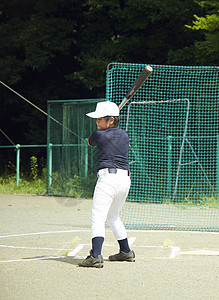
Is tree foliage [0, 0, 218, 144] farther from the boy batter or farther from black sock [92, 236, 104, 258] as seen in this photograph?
black sock [92, 236, 104, 258]

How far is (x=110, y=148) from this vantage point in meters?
7.57

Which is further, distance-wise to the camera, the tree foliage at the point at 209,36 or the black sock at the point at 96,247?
the tree foliage at the point at 209,36

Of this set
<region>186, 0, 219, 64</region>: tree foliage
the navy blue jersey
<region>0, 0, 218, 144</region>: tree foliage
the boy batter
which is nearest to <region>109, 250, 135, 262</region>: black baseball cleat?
the boy batter

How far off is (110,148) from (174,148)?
10.2m

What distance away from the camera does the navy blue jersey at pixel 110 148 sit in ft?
24.7

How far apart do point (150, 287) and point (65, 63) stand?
2173 cm

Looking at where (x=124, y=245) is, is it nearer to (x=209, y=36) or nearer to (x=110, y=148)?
(x=110, y=148)

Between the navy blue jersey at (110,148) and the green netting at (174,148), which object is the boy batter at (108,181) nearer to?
the navy blue jersey at (110,148)

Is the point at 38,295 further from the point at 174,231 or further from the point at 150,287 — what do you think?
the point at 174,231

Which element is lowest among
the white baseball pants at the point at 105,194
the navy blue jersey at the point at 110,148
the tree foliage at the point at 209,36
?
the white baseball pants at the point at 105,194

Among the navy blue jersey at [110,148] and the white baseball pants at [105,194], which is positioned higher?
the navy blue jersey at [110,148]

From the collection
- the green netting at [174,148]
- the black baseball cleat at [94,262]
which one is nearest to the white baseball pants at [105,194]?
the black baseball cleat at [94,262]

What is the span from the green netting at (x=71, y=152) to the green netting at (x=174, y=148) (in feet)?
3.31

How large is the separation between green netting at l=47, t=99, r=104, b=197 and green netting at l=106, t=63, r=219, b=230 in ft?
3.31
